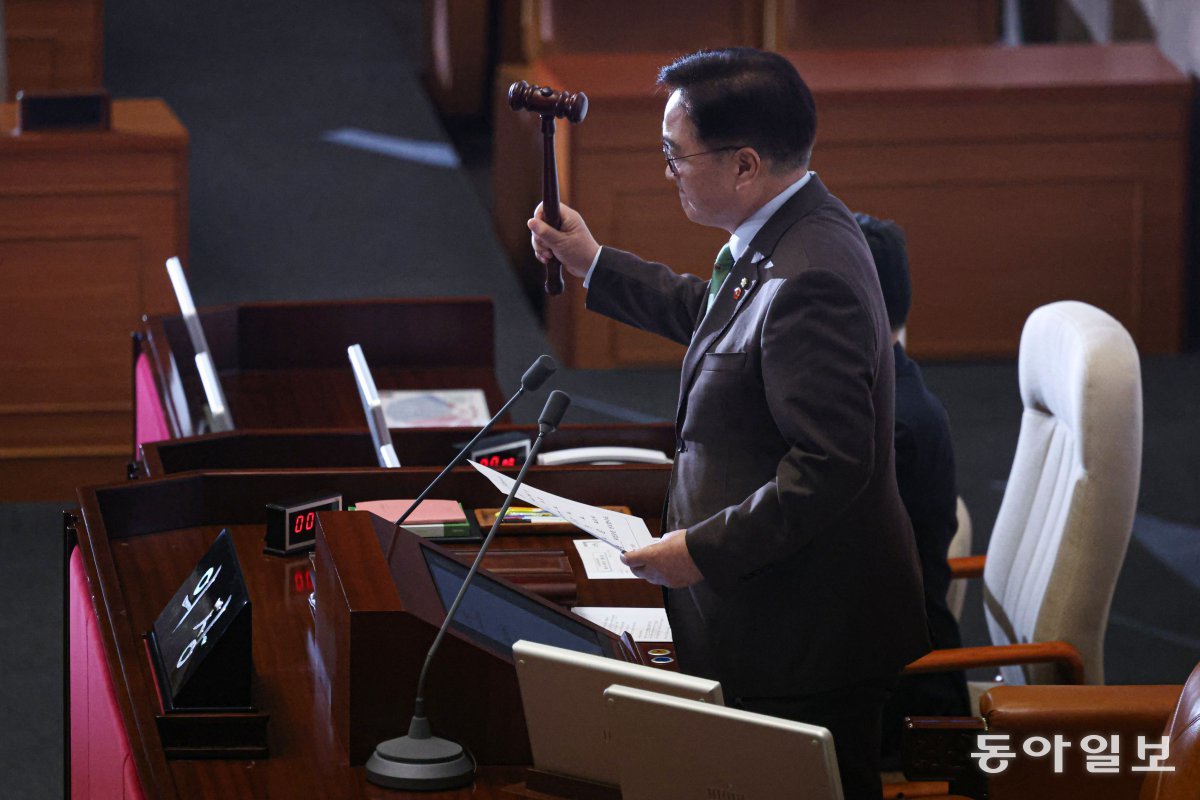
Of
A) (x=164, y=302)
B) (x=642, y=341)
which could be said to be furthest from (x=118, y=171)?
(x=642, y=341)

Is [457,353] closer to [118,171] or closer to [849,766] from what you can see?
[118,171]

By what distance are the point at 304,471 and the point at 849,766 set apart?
107 cm

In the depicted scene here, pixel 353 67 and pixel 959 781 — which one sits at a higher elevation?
pixel 353 67

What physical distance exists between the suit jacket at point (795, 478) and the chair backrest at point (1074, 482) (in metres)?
0.62

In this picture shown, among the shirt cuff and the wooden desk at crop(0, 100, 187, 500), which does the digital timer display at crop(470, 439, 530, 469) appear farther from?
the wooden desk at crop(0, 100, 187, 500)

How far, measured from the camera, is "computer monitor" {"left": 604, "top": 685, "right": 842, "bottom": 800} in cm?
142

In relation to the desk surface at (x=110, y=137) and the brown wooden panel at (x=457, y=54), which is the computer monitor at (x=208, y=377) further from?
the brown wooden panel at (x=457, y=54)

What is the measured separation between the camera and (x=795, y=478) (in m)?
1.82

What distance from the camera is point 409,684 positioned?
5.90 ft

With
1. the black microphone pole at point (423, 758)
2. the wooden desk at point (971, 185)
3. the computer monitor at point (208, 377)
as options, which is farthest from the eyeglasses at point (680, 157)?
the wooden desk at point (971, 185)

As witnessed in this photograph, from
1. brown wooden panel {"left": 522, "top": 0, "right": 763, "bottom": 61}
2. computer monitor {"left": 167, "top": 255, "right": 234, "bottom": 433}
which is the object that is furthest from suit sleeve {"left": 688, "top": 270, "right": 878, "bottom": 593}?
brown wooden panel {"left": 522, "top": 0, "right": 763, "bottom": 61}

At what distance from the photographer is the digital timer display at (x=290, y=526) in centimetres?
250

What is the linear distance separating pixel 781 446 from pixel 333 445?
120cm

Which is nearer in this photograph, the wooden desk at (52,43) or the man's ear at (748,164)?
the man's ear at (748,164)
